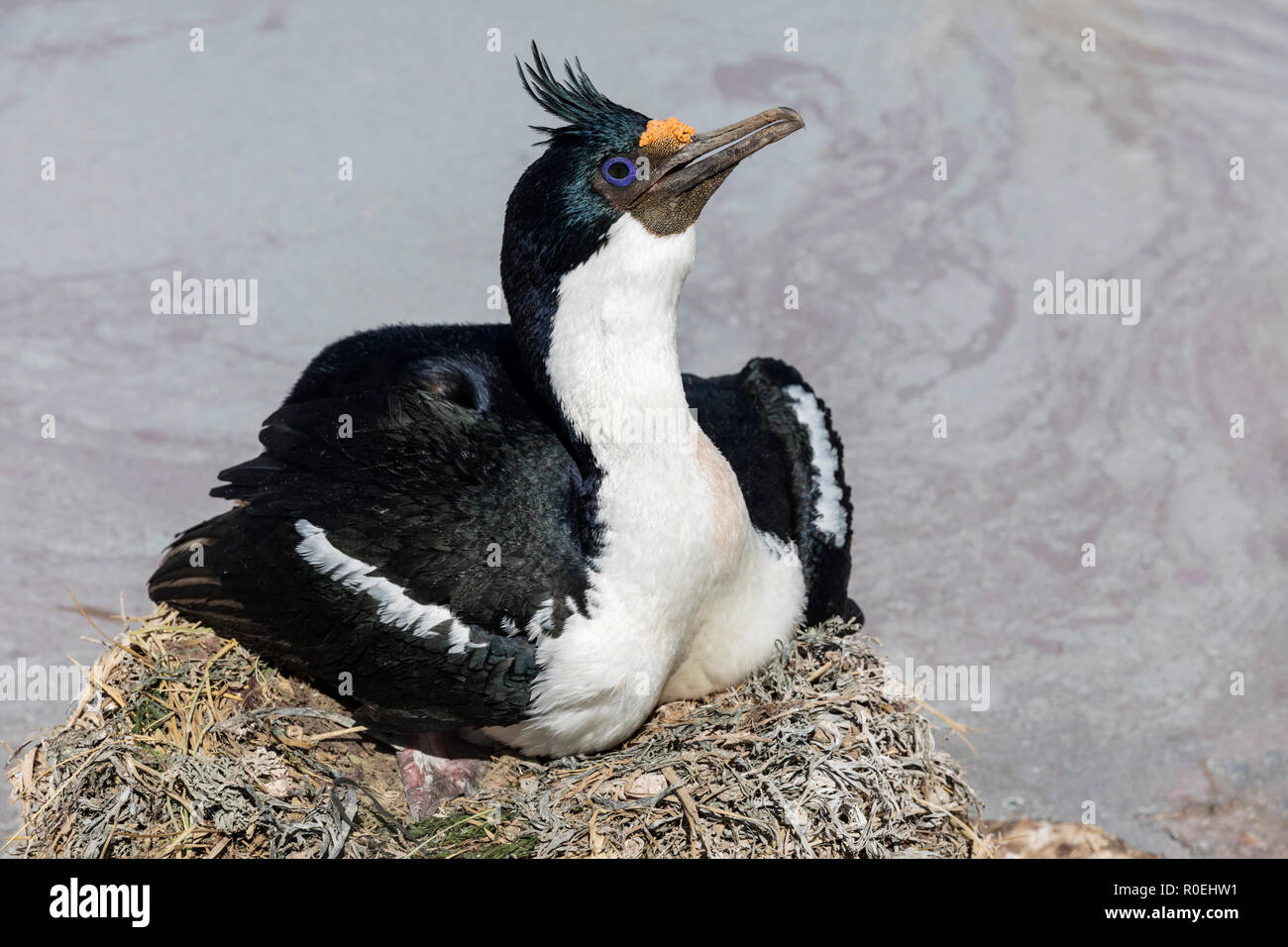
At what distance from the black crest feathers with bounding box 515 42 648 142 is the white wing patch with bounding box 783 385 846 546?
140 cm

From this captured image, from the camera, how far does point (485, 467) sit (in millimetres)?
3998

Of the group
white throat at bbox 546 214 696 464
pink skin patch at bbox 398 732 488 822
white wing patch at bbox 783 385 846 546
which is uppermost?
white throat at bbox 546 214 696 464

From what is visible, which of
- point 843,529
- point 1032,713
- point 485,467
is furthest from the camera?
point 1032,713

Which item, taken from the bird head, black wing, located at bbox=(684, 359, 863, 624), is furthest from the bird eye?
black wing, located at bbox=(684, 359, 863, 624)

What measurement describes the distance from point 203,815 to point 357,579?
76cm

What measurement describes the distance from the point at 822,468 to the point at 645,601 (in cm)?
108

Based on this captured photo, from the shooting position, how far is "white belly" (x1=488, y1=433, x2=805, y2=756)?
152 inches

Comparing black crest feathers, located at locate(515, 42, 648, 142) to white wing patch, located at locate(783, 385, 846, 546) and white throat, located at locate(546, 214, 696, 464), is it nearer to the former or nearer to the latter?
white throat, located at locate(546, 214, 696, 464)

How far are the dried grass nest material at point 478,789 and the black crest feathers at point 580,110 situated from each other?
1692mm

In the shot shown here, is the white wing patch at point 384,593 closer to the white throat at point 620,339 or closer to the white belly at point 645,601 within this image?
the white belly at point 645,601

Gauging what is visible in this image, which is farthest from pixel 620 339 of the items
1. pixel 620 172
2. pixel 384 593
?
pixel 384 593

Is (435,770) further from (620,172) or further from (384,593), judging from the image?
(620,172)
